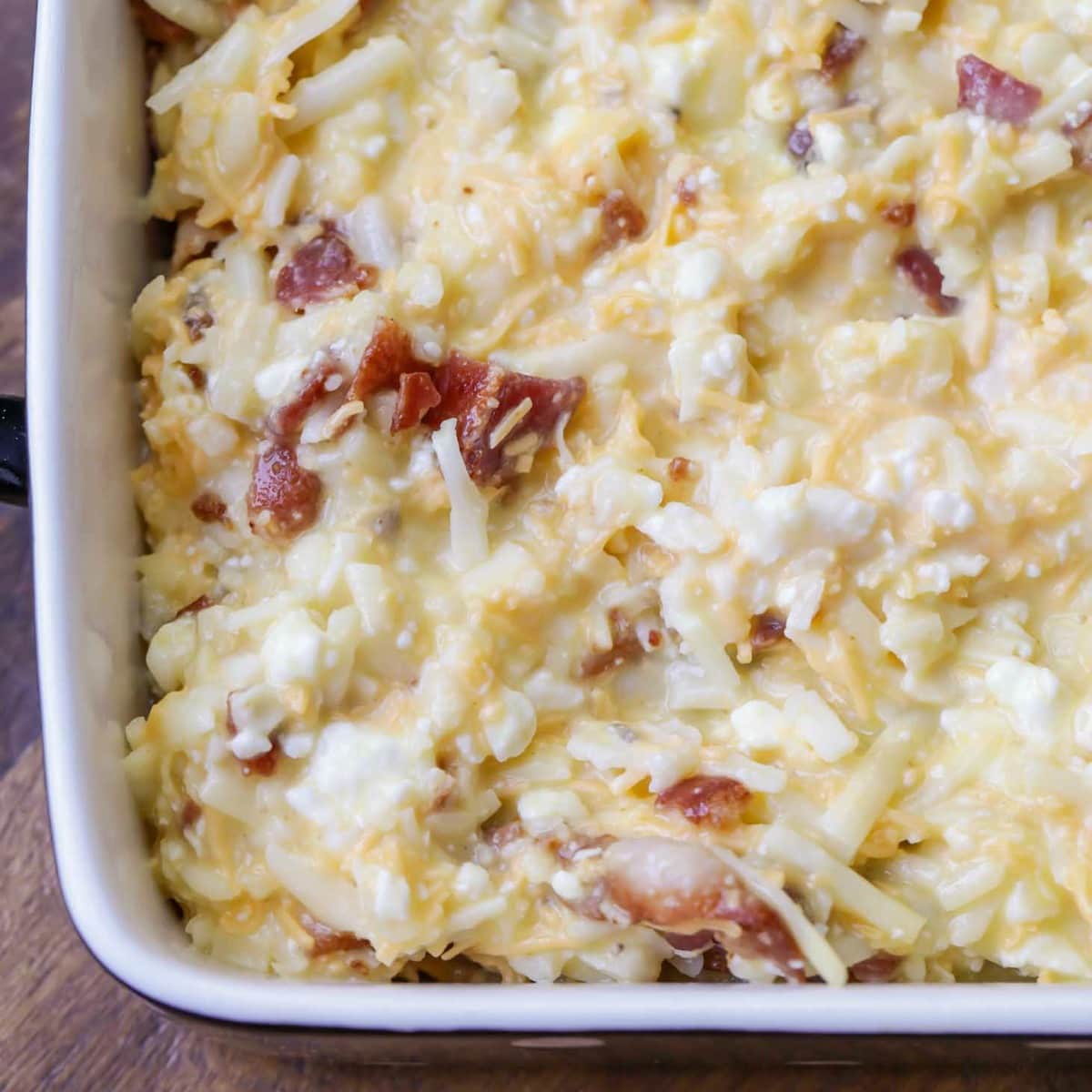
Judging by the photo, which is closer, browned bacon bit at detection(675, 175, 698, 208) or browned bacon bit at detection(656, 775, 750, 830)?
browned bacon bit at detection(656, 775, 750, 830)

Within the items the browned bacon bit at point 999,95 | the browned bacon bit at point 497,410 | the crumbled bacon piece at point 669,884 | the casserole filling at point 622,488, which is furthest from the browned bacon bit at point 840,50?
the crumbled bacon piece at point 669,884

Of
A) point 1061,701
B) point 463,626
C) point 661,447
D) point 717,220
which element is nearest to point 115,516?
point 463,626

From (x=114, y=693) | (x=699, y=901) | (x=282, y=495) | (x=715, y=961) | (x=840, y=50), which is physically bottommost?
(x=715, y=961)

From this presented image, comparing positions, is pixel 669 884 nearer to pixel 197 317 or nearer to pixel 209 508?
pixel 209 508

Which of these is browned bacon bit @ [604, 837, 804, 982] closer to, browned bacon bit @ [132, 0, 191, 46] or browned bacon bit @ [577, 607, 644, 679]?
browned bacon bit @ [577, 607, 644, 679]

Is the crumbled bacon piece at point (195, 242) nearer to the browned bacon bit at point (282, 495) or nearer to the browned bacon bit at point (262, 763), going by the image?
the browned bacon bit at point (282, 495)

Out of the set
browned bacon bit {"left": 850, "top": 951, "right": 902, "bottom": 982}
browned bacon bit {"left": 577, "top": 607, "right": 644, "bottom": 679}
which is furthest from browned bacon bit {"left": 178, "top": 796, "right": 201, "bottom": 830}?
browned bacon bit {"left": 850, "top": 951, "right": 902, "bottom": 982}

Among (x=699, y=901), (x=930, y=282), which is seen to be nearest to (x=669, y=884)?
(x=699, y=901)
